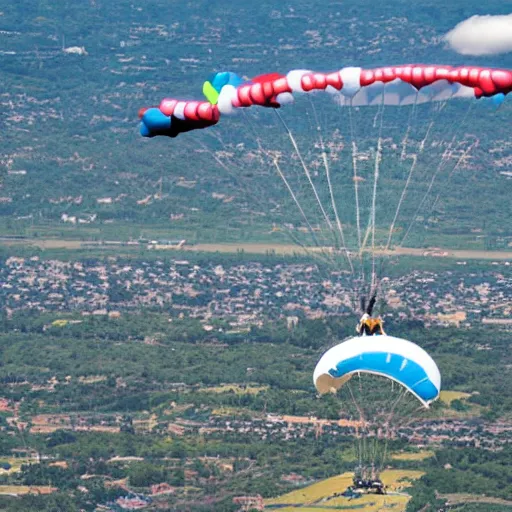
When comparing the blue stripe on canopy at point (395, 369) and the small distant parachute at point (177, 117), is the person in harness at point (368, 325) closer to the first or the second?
the blue stripe on canopy at point (395, 369)

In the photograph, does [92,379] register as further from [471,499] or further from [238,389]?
[471,499]

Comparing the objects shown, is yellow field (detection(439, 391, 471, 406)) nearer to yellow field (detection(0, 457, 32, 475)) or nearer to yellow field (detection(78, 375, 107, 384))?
yellow field (detection(78, 375, 107, 384))

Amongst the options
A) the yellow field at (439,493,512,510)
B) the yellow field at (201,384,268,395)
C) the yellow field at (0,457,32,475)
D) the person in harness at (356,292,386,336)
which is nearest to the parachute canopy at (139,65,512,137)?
the person in harness at (356,292,386,336)

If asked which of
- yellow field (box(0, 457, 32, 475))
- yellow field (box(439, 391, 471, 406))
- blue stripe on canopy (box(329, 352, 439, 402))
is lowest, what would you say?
yellow field (box(0, 457, 32, 475))

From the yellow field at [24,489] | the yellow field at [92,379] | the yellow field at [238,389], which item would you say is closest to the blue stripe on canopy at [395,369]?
the yellow field at [24,489]

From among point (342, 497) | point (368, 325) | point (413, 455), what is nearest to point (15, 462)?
point (413, 455)

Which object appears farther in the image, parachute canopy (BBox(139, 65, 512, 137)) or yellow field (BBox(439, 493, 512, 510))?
yellow field (BBox(439, 493, 512, 510))
